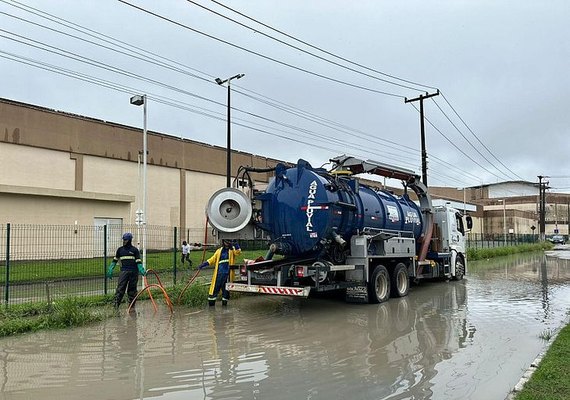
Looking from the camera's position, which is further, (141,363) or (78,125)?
(78,125)

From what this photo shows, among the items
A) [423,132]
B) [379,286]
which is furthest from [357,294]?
[423,132]

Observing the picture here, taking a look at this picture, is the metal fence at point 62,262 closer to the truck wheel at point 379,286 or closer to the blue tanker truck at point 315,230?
the blue tanker truck at point 315,230

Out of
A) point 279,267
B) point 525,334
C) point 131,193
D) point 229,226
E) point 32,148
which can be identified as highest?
point 32,148

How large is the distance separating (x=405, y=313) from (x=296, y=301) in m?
3.03

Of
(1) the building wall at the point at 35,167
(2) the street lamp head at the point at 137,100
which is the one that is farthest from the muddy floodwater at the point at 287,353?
(1) the building wall at the point at 35,167

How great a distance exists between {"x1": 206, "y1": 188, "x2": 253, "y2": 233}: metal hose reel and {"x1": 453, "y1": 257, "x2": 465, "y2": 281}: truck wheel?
36.5 feet

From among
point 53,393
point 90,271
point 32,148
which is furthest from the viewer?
point 32,148

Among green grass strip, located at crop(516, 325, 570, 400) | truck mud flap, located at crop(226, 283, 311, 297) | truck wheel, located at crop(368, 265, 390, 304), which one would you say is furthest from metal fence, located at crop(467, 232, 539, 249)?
green grass strip, located at crop(516, 325, 570, 400)

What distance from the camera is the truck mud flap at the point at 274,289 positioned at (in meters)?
10.8

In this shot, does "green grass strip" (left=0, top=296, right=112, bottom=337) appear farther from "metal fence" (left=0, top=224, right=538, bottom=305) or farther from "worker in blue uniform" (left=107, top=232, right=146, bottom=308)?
"metal fence" (left=0, top=224, right=538, bottom=305)

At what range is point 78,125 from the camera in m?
32.5

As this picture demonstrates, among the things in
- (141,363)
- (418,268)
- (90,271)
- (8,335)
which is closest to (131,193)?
(90,271)

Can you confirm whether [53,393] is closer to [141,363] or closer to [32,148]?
[141,363]

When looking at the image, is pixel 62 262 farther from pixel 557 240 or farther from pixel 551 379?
pixel 557 240
